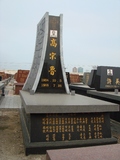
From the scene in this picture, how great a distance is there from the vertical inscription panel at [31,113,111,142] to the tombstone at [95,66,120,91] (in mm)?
2938

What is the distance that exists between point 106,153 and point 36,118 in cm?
195

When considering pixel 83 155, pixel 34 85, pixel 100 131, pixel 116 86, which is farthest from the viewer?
pixel 116 86

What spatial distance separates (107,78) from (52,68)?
225 cm

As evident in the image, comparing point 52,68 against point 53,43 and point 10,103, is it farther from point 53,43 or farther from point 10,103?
point 10,103

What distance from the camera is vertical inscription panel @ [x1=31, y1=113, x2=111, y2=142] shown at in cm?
376

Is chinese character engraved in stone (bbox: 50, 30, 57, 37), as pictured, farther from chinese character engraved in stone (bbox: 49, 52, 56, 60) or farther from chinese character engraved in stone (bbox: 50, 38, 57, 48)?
chinese character engraved in stone (bbox: 49, 52, 56, 60)

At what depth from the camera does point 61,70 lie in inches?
237

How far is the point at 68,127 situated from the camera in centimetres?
390

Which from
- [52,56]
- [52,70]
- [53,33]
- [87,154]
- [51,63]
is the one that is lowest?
[87,154]

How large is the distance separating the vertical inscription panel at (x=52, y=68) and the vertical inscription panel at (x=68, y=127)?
81.6 inches

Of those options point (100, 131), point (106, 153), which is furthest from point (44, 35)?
point (106, 153)

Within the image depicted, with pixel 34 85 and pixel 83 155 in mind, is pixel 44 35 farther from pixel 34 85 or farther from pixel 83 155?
pixel 83 155

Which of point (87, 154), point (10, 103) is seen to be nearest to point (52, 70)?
point (87, 154)

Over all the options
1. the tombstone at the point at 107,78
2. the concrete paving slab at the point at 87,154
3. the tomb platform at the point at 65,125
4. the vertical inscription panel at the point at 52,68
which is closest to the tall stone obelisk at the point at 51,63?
the vertical inscription panel at the point at 52,68
